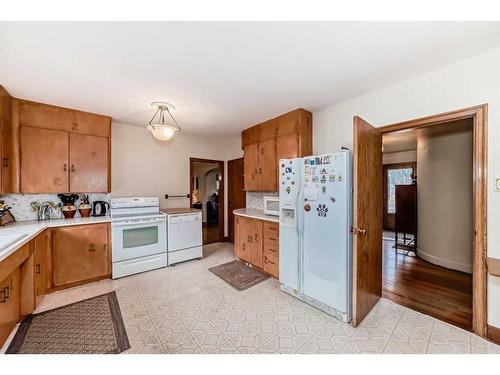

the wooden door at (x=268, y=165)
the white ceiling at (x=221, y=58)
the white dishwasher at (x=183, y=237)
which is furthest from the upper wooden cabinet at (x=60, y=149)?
the wooden door at (x=268, y=165)

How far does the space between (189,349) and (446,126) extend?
457 cm

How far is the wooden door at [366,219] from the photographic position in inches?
74.7

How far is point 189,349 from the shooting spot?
1692mm

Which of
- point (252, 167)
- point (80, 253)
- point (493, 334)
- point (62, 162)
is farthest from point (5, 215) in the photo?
point (493, 334)

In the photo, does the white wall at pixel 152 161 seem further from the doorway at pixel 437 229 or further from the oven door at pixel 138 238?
the doorway at pixel 437 229

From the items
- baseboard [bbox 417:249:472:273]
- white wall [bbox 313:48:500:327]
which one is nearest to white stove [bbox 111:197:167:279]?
white wall [bbox 313:48:500:327]

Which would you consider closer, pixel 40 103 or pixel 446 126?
pixel 40 103

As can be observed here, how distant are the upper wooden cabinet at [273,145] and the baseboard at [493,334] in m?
2.43

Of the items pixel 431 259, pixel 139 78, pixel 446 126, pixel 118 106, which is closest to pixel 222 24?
pixel 139 78

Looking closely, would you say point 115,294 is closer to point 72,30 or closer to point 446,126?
point 72,30

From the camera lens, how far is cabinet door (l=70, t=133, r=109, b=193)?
299cm

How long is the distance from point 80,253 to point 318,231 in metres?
3.05

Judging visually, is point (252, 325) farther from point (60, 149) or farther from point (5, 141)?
point (5, 141)

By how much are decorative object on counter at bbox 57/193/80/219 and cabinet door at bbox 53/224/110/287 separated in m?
0.52
